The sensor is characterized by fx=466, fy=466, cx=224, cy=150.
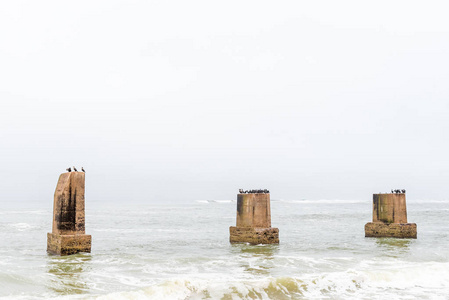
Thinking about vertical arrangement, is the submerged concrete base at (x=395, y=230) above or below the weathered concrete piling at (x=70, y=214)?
below

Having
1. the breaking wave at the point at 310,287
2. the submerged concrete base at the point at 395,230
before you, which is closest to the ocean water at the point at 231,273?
the breaking wave at the point at 310,287

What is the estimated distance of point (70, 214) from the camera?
60.5ft

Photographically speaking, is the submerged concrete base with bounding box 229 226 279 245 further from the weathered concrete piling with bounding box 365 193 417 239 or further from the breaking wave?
the weathered concrete piling with bounding box 365 193 417 239


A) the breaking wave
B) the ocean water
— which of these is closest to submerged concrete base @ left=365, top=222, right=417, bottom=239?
the ocean water

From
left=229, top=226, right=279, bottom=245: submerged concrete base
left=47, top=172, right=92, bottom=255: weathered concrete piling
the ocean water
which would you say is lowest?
the ocean water

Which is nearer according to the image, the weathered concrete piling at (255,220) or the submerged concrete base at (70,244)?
the submerged concrete base at (70,244)

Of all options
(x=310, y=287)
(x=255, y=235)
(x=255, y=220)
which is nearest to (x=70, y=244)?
(x=255, y=235)

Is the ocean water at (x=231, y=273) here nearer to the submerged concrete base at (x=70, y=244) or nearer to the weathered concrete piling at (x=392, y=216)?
the submerged concrete base at (x=70, y=244)

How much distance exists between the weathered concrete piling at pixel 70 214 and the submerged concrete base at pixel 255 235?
8099 millimetres

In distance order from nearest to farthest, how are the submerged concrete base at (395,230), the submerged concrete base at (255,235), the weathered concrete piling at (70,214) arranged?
1. the weathered concrete piling at (70,214)
2. the submerged concrete base at (255,235)
3. the submerged concrete base at (395,230)

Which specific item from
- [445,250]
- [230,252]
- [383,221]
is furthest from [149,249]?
[445,250]

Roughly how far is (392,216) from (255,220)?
9.35 m

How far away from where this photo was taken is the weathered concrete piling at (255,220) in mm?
23000

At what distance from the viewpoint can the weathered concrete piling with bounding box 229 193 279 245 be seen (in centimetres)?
2300
